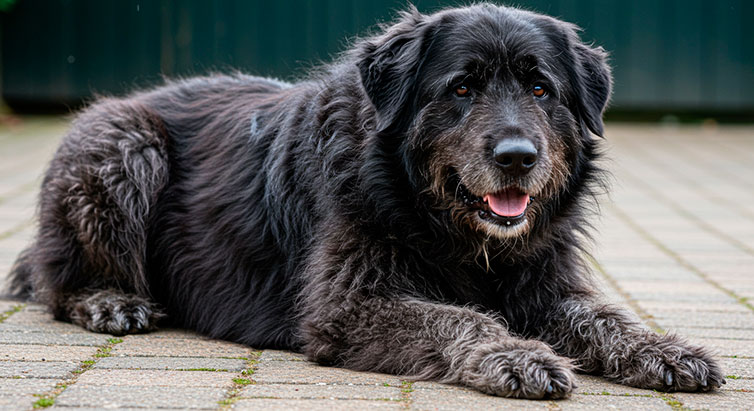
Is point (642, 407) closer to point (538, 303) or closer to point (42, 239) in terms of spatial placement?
point (538, 303)

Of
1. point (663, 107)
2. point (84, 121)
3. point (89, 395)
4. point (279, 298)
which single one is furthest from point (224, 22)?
point (89, 395)

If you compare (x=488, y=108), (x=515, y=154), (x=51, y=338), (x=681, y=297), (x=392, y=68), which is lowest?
(x=681, y=297)

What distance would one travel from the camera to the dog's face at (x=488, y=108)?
4082 millimetres

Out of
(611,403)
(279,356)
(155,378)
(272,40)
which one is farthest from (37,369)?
(272,40)

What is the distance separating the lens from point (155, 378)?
3740 millimetres

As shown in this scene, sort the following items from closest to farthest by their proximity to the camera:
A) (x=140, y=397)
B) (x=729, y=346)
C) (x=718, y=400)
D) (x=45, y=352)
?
(x=140, y=397)
(x=718, y=400)
(x=45, y=352)
(x=729, y=346)

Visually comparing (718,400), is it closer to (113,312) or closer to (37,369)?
(37,369)

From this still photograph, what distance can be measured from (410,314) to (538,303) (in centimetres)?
74

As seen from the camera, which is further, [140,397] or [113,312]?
[113,312]

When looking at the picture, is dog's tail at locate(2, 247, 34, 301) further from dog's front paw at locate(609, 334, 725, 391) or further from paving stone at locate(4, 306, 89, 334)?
dog's front paw at locate(609, 334, 725, 391)

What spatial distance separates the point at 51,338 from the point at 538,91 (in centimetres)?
264

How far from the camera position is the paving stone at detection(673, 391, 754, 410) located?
11.7ft

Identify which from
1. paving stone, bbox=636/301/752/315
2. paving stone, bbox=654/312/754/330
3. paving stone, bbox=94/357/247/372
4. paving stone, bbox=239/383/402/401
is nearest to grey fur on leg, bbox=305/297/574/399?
paving stone, bbox=239/383/402/401

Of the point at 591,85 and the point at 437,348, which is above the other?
the point at 591,85
